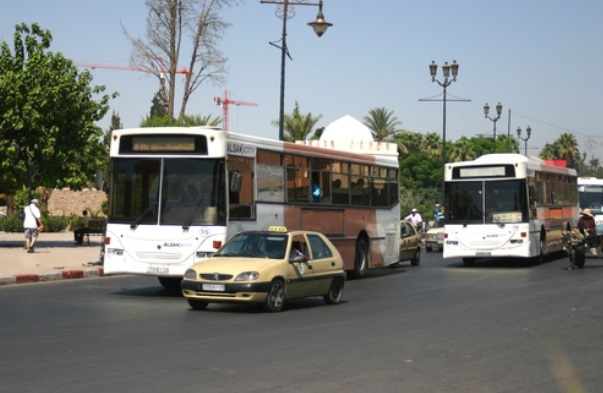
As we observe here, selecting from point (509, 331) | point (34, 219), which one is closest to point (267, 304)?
point (509, 331)

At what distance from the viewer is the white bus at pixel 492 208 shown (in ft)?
96.5

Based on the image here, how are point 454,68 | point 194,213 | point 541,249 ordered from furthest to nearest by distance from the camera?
point 454,68 → point 541,249 → point 194,213

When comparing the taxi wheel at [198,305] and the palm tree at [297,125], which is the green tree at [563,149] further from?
the taxi wheel at [198,305]

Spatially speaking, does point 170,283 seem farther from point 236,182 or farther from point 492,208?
point 492,208

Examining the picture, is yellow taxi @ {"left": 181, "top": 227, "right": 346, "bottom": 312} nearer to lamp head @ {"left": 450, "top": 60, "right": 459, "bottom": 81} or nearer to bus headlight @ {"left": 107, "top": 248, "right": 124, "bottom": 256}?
bus headlight @ {"left": 107, "top": 248, "right": 124, "bottom": 256}

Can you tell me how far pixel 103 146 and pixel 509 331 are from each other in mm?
25634

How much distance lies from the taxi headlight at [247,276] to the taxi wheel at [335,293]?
2373 mm

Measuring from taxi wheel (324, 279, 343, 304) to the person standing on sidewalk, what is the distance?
15576mm

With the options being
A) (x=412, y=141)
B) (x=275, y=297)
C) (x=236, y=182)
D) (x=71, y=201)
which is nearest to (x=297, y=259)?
(x=275, y=297)

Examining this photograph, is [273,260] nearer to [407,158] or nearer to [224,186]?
[224,186]

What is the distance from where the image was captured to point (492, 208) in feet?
97.3

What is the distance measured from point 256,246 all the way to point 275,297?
1.10 m

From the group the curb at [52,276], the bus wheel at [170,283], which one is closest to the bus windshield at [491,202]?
the curb at [52,276]

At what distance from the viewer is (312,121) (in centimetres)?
8400
